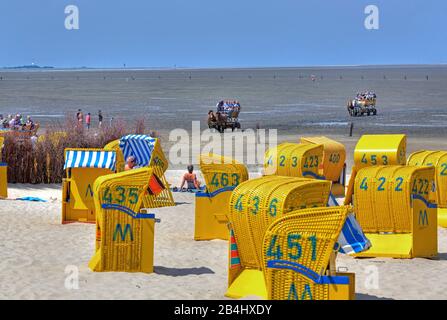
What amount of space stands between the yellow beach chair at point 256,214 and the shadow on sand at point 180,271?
1727mm

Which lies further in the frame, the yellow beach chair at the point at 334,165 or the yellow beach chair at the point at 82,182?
the yellow beach chair at the point at 334,165

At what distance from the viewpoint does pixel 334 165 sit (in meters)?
22.5

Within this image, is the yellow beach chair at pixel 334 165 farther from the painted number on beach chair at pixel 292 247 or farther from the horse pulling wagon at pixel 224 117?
the horse pulling wagon at pixel 224 117

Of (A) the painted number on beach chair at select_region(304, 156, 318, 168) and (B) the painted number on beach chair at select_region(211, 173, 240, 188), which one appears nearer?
(B) the painted number on beach chair at select_region(211, 173, 240, 188)

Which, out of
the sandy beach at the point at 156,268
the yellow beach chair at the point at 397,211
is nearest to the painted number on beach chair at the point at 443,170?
the sandy beach at the point at 156,268

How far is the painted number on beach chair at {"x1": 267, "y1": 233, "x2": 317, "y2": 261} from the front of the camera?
9898 mm

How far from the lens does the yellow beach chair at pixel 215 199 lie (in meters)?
16.3

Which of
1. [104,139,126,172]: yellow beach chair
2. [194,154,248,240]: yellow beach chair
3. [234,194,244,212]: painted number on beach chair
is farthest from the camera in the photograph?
[104,139,126,172]: yellow beach chair

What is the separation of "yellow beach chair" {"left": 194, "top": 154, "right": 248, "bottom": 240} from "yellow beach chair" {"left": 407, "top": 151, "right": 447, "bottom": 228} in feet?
13.4

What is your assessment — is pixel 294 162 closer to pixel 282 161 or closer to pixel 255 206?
pixel 282 161

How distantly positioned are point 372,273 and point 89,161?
6554 mm

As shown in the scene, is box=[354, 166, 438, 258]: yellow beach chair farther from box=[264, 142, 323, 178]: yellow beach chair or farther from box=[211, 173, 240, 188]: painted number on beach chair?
box=[264, 142, 323, 178]: yellow beach chair

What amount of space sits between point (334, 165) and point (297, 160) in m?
3.19

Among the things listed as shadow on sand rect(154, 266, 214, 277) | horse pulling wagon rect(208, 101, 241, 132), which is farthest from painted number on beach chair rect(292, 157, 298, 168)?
horse pulling wagon rect(208, 101, 241, 132)
